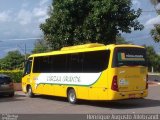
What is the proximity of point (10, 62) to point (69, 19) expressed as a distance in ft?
127

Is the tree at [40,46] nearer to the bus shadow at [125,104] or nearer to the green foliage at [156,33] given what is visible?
the green foliage at [156,33]

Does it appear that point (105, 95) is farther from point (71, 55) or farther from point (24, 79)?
point (24, 79)

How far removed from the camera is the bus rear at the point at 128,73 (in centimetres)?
1873

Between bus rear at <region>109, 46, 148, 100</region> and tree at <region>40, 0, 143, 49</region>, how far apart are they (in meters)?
11.4

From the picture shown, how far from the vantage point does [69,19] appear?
104 ft

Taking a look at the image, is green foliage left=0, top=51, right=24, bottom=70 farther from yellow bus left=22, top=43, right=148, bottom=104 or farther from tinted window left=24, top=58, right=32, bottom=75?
yellow bus left=22, top=43, right=148, bottom=104

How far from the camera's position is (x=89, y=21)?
101 ft

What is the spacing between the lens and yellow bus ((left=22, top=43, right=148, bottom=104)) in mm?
18844

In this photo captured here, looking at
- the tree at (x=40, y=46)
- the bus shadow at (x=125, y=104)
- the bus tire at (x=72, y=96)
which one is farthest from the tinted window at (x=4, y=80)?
the tree at (x=40, y=46)

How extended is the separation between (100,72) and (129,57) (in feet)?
4.66

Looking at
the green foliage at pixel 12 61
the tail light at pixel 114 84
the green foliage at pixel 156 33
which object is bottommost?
the tail light at pixel 114 84

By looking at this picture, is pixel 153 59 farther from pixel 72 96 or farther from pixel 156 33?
pixel 72 96

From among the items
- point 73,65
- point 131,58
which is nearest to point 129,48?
point 131,58

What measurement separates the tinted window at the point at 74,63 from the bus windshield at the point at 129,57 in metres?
0.44
